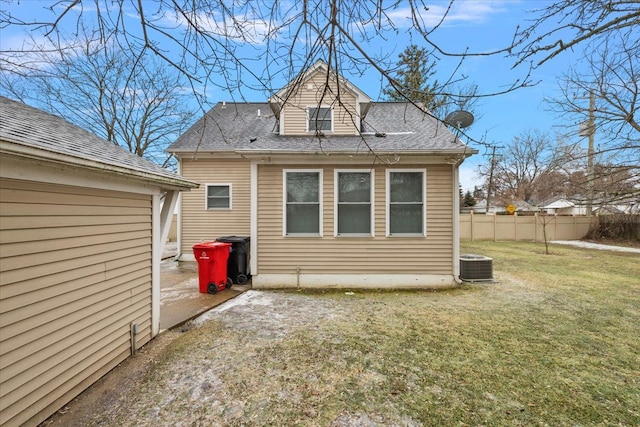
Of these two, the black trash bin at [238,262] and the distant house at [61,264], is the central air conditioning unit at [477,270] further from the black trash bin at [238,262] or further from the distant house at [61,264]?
the distant house at [61,264]

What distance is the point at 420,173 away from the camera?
6301mm

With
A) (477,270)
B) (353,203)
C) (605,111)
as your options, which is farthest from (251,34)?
(605,111)

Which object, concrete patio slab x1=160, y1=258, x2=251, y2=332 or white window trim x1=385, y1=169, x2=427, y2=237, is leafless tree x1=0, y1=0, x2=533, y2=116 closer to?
concrete patio slab x1=160, y1=258, x2=251, y2=332

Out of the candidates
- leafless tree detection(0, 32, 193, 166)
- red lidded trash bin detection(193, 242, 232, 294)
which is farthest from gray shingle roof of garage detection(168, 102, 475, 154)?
red lidded trash bin detection(193, 242, 232, 294)

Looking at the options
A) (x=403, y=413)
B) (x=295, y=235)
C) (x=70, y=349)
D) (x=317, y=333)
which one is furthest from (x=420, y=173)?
(x=70, y=349)

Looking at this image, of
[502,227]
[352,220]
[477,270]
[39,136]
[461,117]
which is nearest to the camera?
[39,136]

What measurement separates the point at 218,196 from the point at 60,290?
A: 7119mm

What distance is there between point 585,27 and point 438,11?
2.02m

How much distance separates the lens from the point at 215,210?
9414 mm

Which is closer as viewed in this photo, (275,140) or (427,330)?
(427,330)

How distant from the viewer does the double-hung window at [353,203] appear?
632cm

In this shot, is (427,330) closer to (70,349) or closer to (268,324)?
(268,324)

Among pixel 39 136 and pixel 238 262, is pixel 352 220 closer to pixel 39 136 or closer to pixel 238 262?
pixel 238 262

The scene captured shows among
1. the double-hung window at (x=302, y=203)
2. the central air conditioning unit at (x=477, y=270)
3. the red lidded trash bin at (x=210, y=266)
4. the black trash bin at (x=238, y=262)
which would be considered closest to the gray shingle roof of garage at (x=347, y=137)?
the double-hung window at (x=302, y=203)
